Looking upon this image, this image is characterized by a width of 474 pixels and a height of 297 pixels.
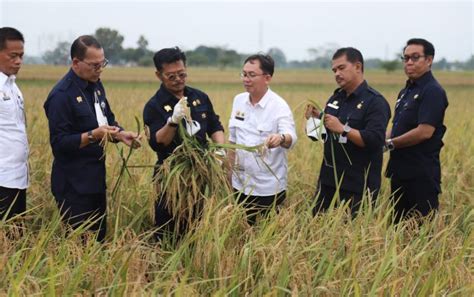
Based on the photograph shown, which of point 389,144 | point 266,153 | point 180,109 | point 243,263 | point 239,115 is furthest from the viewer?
point 389,144

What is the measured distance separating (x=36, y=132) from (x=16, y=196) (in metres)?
3.67

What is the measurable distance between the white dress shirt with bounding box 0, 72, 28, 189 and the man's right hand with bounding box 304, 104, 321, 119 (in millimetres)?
1852

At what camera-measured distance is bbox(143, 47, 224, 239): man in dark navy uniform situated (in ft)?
10.6

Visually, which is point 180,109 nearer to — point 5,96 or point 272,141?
point 272,141

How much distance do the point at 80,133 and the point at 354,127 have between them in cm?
182

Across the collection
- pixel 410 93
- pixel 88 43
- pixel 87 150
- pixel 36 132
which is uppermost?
pixel 88 43

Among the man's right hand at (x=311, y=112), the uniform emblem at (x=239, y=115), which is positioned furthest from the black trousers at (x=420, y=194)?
the uniform emblem at (x=239, y=115)

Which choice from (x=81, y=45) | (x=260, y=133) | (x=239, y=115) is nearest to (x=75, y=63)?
(x=81, y=45)

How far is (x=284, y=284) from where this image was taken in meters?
2.30

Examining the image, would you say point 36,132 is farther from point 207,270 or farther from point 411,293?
point 411,293

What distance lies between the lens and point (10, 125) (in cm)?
314

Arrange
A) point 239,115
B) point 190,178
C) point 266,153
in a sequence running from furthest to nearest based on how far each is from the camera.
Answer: point 239,115, point 266,153, point 190,178

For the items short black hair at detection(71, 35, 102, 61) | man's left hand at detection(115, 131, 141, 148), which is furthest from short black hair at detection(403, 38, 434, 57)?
short black hair at detection(71, 35, 102, 61)

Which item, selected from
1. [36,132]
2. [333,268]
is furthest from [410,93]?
[36,132]
